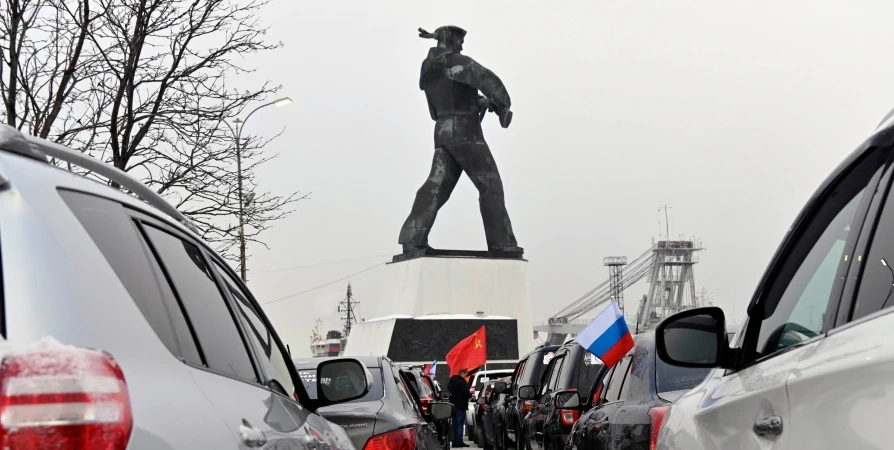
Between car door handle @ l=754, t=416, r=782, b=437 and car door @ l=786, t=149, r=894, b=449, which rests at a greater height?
car door @ l=786, t=149, r=894, b=449

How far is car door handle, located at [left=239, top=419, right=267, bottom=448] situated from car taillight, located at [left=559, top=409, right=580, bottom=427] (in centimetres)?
762

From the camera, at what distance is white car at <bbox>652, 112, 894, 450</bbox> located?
6.86 feet

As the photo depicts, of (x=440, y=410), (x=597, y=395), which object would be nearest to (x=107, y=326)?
(x=597, y=395)

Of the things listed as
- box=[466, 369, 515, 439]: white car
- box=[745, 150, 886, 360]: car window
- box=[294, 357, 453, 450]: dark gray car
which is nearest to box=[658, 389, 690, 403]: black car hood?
box=[294, 357, 453, 450]: dark gray car

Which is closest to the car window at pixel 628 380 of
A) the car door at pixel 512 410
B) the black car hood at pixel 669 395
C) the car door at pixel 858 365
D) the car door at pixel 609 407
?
the car door at pixel 609 407

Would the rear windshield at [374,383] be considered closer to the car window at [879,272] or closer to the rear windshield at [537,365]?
the car window at [879,272]

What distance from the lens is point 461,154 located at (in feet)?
146

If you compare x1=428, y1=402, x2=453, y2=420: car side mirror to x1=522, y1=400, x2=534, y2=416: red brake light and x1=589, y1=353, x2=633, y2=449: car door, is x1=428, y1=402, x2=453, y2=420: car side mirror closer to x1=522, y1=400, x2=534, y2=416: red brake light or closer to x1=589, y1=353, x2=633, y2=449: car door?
x1=589, y1=353, x2=633, y2=449: car door

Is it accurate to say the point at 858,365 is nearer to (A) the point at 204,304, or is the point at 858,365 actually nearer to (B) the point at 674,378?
(A) the point at 204,304

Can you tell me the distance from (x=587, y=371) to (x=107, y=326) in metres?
10.1

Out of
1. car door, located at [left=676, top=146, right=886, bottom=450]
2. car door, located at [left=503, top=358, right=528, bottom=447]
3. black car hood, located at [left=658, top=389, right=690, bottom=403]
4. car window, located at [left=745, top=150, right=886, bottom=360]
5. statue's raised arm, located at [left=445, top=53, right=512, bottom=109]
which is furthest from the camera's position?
statue's raised arm, located at [left=445, top=53, right=512, bottom=109]

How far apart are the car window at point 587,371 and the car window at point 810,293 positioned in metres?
8.21

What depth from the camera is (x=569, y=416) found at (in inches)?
399

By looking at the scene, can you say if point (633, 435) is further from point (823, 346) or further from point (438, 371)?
point (438, 371)
